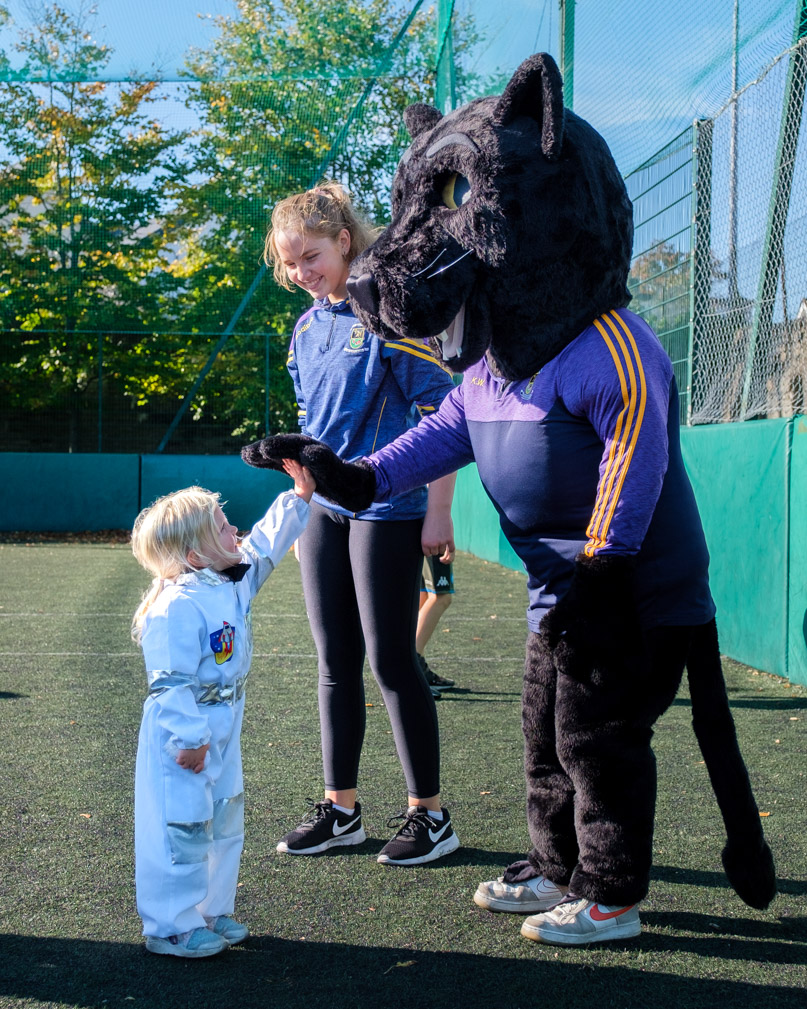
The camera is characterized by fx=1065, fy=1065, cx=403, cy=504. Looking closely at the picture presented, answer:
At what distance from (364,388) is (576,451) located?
0.86m

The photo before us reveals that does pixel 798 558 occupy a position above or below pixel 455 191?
below

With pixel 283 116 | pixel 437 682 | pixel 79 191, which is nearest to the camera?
pixel 437 682

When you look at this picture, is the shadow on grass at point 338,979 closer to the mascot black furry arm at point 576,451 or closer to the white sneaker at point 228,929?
the white sneaker at point 228,929

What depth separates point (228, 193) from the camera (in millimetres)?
14727

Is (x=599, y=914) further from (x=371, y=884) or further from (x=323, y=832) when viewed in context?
(x=323, y=832)

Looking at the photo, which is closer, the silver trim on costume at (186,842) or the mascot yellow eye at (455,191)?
the silver trim on costume at (186,842)

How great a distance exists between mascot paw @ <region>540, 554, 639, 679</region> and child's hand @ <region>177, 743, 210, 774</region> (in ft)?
2.54

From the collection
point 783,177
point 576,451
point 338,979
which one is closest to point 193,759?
point 338,979

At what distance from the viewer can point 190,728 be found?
2213 mm

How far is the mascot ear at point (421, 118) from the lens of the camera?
2.58m

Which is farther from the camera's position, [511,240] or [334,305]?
[334,305]

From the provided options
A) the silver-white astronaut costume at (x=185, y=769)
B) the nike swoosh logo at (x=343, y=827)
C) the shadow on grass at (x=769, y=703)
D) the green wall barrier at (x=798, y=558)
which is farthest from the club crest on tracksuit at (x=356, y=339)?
the green wall barrier at (x=798, y=558)

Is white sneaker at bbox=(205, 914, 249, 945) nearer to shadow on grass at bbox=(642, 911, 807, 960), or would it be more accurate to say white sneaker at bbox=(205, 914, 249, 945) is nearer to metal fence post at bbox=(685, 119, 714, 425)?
shadow on grass at bbox=(642, 911, 807, 960)

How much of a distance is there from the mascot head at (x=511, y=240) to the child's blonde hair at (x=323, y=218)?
593 mm
